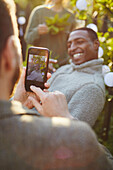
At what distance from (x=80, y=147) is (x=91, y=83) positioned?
1222mm

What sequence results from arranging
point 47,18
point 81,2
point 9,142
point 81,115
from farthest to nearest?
point 47,18 → point 81,2 → point 81,115 → point 9,142

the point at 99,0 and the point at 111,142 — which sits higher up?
the point at 99,0

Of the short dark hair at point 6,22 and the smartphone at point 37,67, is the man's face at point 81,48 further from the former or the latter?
the short dark hair at point 6,22

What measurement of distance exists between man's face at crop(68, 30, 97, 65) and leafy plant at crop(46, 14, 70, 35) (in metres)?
0.66

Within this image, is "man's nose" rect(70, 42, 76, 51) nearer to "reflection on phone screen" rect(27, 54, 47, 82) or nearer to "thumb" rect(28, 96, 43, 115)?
"reflection on phone screen" rect(27, 54, 47, 82)

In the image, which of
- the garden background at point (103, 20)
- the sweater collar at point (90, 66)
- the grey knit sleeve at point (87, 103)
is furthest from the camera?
the garden background at point (103, 20)

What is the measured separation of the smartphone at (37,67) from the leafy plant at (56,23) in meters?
1.60

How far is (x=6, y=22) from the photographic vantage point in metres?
0.75

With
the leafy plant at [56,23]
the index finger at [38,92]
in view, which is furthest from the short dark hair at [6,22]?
the leafy plant at [56,23]

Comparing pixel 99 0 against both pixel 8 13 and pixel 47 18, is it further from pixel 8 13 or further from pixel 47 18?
pixel 8 13

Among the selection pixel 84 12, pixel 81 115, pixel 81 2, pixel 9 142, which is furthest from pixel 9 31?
pixel 84 12

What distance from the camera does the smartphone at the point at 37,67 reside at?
1.34 metres

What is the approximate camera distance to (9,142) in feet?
2.21

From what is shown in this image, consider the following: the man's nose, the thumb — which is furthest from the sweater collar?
the thumb
